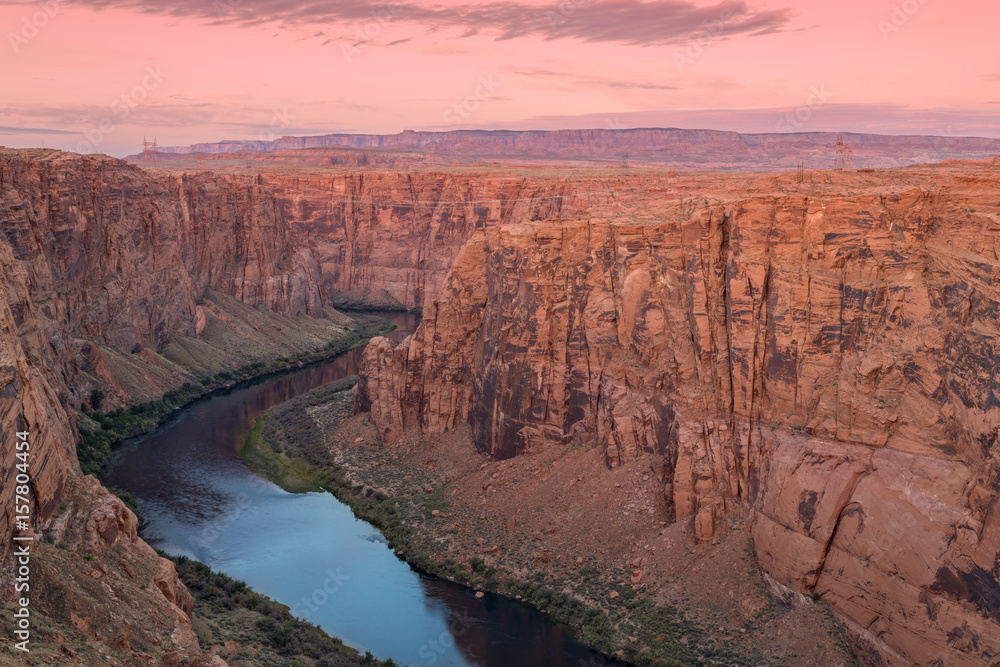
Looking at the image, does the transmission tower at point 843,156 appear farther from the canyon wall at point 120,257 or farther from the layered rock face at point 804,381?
the canyon wall at point 120,257

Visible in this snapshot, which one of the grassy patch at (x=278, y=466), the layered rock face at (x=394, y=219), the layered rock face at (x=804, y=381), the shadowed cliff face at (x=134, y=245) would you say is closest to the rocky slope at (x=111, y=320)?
the shadowed cliff face at (x=134, y=245)

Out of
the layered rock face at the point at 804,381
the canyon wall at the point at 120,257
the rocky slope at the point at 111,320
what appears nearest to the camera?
the rocky slope at the point at 111,320

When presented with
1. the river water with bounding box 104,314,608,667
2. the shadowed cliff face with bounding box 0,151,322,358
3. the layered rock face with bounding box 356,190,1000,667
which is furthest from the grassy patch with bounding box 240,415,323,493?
the shadowed cliff face with bounding box 0,151,322,358

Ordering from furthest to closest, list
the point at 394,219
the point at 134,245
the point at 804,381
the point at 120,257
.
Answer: the point at 394,219 < the point at 134,245 < the point at 120,257 < the point at 804,381

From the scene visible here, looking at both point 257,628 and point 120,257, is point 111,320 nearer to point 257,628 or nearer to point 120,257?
point 120,257

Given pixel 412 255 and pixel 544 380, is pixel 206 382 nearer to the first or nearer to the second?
pixel 544 380

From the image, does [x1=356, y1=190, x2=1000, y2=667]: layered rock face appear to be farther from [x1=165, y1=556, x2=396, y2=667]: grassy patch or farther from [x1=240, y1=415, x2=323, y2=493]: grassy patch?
[x1=165, y1=556, x2=396, y2=667]: grassy patch

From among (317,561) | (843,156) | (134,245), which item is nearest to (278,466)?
(317,561)
